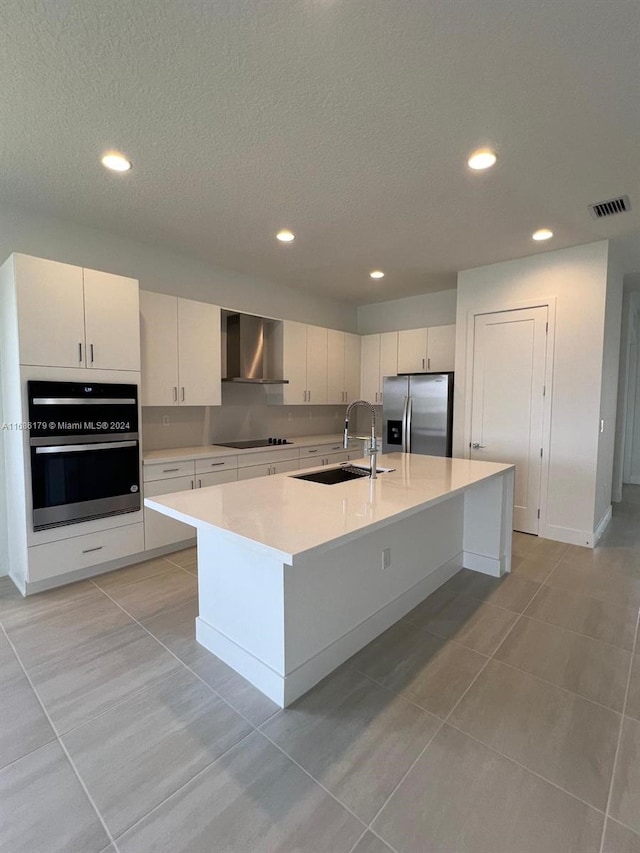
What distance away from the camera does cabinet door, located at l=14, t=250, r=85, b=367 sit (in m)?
2.60

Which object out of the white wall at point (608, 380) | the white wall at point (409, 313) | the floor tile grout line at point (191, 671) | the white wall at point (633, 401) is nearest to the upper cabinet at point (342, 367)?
the white wall at point (409, 313)

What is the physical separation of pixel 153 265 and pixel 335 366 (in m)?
2.50

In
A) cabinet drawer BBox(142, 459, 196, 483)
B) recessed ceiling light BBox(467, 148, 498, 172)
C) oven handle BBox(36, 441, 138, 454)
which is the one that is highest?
recessed ceiling light BBox(467, 148, 498, 172)

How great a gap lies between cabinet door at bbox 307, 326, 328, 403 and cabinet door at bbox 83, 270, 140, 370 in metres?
2.26

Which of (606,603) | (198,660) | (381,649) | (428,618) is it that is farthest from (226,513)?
(606,603)

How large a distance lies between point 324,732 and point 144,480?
7.69 feet

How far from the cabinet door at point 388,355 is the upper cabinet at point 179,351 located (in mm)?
2406

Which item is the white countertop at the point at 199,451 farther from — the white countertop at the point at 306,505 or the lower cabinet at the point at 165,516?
the white countertop at the point at 306,505

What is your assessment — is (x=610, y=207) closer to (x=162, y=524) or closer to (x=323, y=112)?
(x=323, y=112)

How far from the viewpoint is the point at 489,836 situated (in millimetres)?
1229

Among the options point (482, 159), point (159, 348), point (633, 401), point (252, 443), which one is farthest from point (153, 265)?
point (633, 401)

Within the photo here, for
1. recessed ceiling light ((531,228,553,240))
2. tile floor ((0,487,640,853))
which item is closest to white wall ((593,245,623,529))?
recessed ceiling light ((531,228,553,240))

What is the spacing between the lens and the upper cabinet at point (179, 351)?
347 cm

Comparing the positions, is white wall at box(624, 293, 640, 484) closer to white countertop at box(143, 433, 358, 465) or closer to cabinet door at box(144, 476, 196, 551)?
white countertop at box(143, 433, 358, 465)
